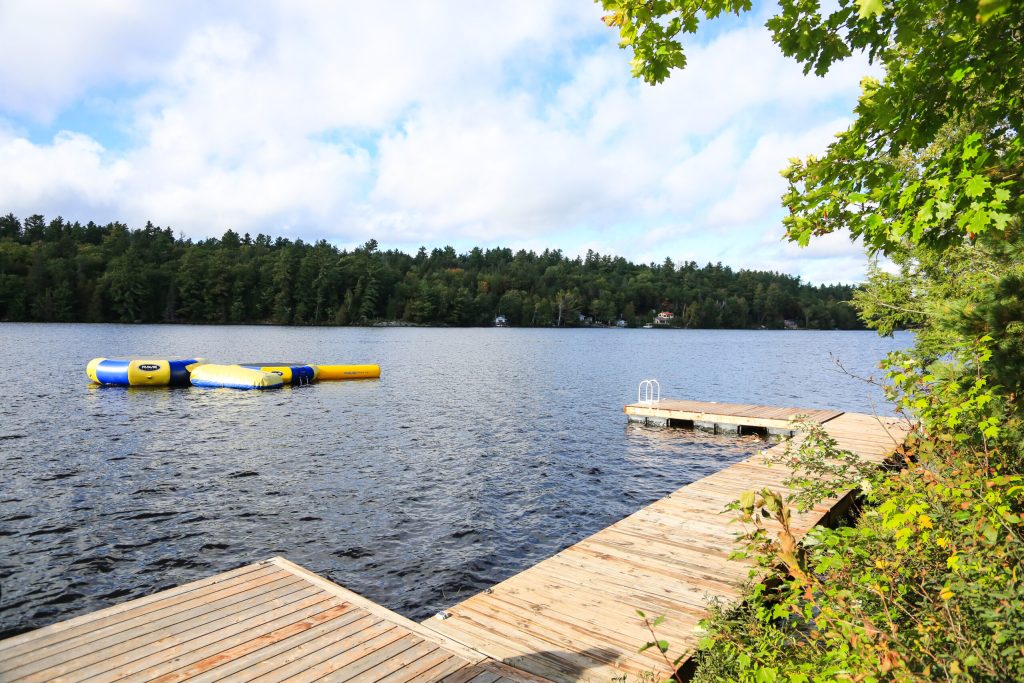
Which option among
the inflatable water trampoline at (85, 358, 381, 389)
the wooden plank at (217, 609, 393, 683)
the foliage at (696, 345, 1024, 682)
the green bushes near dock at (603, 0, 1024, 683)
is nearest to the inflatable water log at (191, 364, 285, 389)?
the inflatable water trampoline at (85, 358, 381, 389)

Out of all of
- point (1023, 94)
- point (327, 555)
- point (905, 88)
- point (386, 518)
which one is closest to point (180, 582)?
point (327, 555)

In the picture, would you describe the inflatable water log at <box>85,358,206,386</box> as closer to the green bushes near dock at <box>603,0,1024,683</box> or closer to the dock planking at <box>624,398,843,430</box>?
the dock planking at <box>624,398,843,430</box>

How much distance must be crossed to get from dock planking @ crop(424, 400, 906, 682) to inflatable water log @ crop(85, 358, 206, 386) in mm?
28801

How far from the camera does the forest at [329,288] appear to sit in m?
109

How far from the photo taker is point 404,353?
59.1 meters

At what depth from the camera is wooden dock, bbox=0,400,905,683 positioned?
4.91 m

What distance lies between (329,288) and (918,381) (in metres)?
133

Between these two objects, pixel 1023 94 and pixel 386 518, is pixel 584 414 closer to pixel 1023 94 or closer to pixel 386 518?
pixel 386 518

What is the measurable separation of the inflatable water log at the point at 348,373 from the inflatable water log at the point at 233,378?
4.75 metres

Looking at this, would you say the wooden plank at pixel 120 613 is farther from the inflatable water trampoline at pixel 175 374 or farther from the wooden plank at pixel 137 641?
the inflatable water trampoline at pixel 175 374

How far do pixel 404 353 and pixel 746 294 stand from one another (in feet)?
460

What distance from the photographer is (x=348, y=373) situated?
36156 millimetres

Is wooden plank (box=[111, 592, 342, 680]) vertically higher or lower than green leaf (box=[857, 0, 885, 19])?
lower

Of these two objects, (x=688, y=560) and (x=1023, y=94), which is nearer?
(x=1023, y=94)
